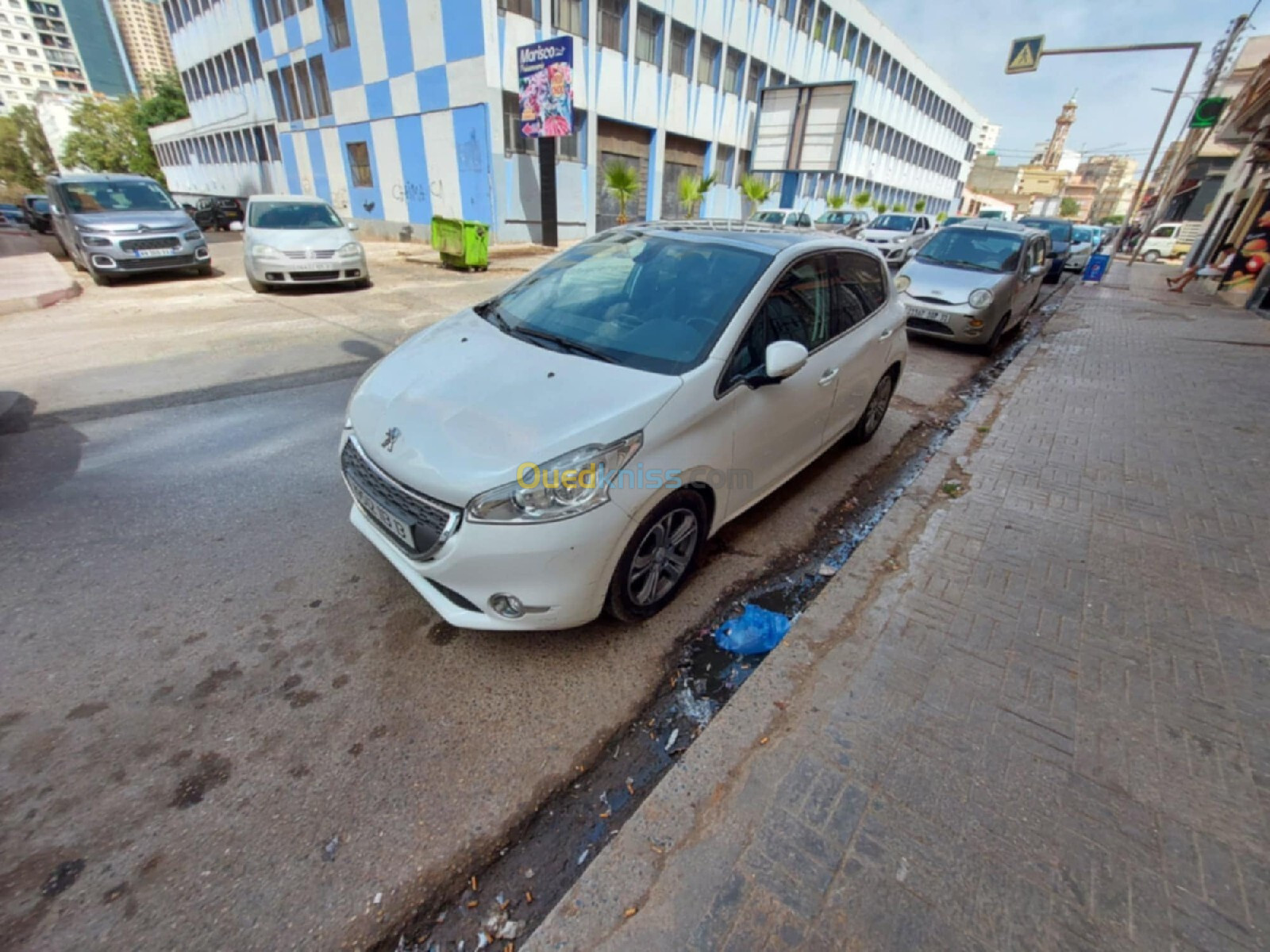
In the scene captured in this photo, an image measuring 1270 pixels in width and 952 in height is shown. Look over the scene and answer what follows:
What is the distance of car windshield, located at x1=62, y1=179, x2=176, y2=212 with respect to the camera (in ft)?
32.7

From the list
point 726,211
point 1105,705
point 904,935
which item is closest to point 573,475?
point 904,935

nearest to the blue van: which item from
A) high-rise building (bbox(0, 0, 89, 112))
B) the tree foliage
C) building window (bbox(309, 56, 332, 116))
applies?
building window (bbox(309, 56, 332, 116))

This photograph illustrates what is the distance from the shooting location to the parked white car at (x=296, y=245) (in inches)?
373

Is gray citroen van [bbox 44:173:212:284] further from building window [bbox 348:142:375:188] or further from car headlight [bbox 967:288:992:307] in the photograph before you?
building window [bbox 348:142:375:188]

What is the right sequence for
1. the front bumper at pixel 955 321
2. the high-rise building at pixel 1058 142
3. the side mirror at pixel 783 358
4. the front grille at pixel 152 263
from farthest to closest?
1. the high-rise building at pixel 1058 142
2. the front grille at pixel 152 263
3. the front bumper at pixel 955 321
4. the side mirror at pixel 783 358

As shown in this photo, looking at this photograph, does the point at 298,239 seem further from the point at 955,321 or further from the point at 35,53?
the point at 35,53

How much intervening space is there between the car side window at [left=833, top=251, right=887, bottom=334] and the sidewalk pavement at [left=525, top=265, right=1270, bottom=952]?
54.2 inches

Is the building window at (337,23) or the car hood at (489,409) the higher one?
the building window at (337,23)

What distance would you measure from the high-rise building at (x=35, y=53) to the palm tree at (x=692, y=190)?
135 meters

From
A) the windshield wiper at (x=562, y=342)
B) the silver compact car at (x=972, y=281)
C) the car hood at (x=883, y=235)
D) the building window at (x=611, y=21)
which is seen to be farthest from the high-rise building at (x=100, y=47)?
the windshield wiper at (x=562, y=342)

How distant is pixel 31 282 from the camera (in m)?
10.1

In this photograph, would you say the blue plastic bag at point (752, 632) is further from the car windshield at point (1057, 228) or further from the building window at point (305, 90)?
the building window at point (305, 90)

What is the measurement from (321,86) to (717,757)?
31470mm

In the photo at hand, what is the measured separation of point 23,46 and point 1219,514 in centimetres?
17382
